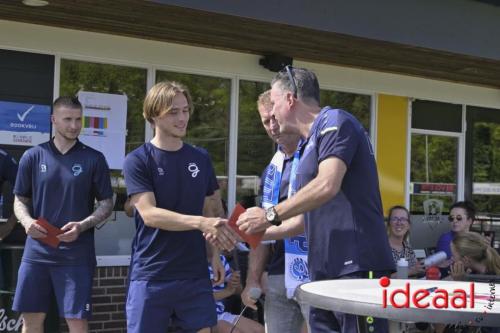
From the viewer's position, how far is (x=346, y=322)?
299cm

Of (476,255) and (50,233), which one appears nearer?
(50,233)

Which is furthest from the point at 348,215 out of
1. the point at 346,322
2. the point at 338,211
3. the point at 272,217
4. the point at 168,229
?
→ the point at 168,229

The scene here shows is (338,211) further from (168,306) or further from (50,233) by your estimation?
(50,233)

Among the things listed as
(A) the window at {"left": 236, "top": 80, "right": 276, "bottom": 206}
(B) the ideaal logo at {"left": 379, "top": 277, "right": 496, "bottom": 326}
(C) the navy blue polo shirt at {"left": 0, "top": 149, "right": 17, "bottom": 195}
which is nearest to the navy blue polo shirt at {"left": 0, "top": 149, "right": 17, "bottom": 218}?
(C) the navy blue polo shirt at {"left": 0, "top": 149, "right": 17, "bottom": 195}

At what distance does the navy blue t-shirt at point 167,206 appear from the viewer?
396 cm

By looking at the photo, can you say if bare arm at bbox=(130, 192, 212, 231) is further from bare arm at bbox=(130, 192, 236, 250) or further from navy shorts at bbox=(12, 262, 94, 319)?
navy shorts at bbox=(12, 262, 94, 319)

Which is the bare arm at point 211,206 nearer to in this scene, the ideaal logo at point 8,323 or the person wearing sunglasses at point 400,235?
the ideaal logo at point 8,323

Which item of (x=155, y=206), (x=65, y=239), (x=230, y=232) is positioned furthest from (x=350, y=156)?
(x=65, y=239)

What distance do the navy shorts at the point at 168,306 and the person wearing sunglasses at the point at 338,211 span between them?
0.83 metres

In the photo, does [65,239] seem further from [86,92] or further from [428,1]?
[428,1]

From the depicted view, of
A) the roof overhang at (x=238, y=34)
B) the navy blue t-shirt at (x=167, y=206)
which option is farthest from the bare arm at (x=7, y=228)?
the navy blue t-shirt at (x=167, y=206)

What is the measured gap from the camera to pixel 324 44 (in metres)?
7.08

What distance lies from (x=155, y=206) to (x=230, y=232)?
48cm

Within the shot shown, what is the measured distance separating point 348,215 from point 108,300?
4.17 meters
